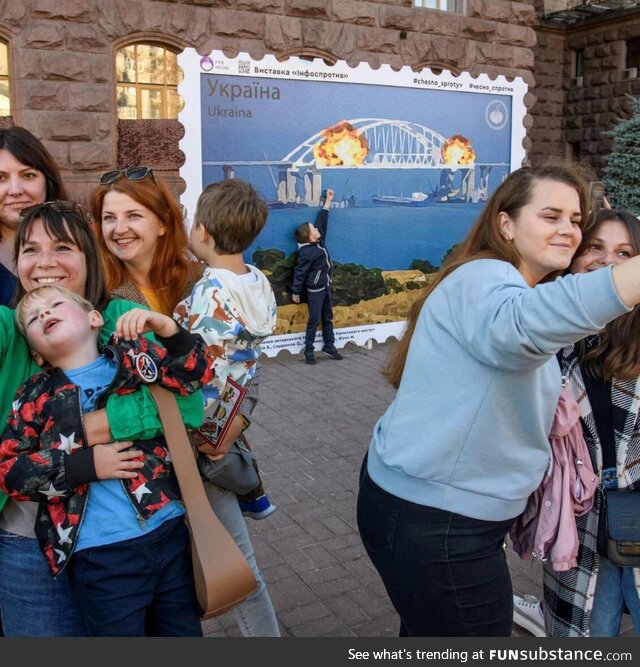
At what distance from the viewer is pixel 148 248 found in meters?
2.62

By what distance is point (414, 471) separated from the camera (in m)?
1.92

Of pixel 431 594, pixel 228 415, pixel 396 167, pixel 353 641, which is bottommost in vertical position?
pixel 353 641

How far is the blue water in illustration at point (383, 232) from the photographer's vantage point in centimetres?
838

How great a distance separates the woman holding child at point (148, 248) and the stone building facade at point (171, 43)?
5.47 meters

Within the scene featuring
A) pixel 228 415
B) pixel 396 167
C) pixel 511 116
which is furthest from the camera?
pixel 511 116

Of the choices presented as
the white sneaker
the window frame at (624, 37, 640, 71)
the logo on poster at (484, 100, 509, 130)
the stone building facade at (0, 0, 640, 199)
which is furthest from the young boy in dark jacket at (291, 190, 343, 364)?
the window frame at (624, 37, 640, 71)

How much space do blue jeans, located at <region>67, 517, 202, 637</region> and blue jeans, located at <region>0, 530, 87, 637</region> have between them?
0.19 ft

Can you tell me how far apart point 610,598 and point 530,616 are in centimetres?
102

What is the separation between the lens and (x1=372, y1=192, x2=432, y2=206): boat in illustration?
8992mm

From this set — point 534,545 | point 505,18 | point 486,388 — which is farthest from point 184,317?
point 505,18

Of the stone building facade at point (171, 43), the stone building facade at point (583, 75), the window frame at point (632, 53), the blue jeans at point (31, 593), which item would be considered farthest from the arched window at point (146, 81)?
the window frame at point (632, 53)

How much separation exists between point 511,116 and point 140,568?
359 inches

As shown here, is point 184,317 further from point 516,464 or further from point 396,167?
point 396,167

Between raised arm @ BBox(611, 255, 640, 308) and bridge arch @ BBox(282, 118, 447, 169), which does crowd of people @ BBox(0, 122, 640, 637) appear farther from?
bridge arch @ BBox(282, 118, 447, 169)
